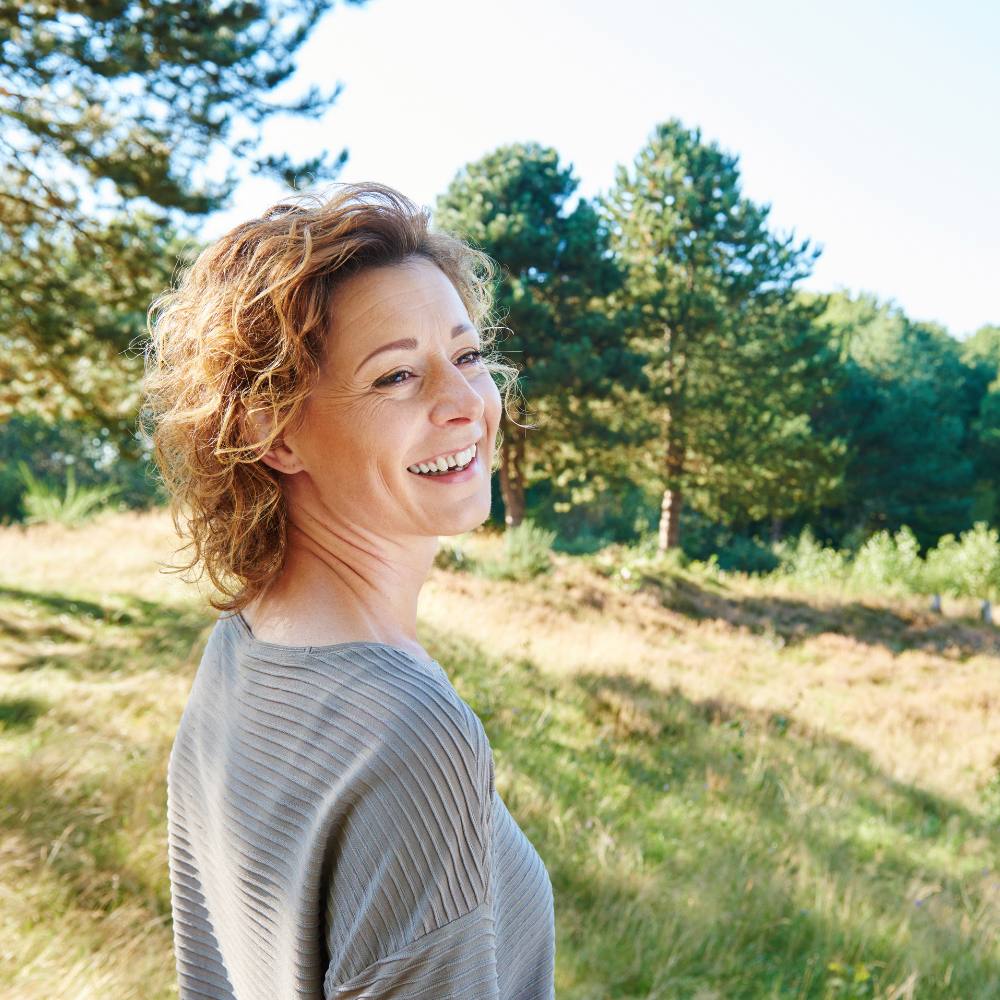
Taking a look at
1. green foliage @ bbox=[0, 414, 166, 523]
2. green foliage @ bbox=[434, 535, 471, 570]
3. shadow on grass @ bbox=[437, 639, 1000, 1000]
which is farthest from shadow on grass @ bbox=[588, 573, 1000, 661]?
green foliage @ bbox=[0, 414, 166, 523]

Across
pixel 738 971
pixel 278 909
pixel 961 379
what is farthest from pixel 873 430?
pixel 278 909

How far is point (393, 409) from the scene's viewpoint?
1.12 m

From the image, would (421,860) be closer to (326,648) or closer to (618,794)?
(326,648)

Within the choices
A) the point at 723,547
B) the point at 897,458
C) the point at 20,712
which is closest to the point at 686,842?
the point at 20,712

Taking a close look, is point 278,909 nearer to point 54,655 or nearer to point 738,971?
point 738,971

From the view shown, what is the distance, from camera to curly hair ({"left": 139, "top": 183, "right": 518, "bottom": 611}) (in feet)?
3.58

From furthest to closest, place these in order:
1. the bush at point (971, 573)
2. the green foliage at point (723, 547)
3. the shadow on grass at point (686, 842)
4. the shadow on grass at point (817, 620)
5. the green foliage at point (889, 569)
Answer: the green foliage at point (723, 547) < the bush at point (971, 573) < the green foliage at point (889, 569) < the shadow on grass at point (817, 620) < the shadow on grass at point (686, 842)

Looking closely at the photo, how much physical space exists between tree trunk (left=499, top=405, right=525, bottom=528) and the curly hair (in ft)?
57.2

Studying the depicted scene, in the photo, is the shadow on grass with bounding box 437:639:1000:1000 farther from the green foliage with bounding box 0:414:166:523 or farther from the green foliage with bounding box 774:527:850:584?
the green foliage with bounding box 0:414:166:523

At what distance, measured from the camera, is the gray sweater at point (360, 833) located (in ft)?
2.76

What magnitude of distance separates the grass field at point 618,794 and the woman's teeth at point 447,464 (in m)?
1.99

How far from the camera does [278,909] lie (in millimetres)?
984

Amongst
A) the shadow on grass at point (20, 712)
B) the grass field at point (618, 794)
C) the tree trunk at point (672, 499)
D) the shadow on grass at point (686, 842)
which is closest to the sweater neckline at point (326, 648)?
the grass field at point (618, 794)

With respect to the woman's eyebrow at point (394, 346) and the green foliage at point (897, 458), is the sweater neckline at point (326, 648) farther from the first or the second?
the green foliage at point (897, 458)
